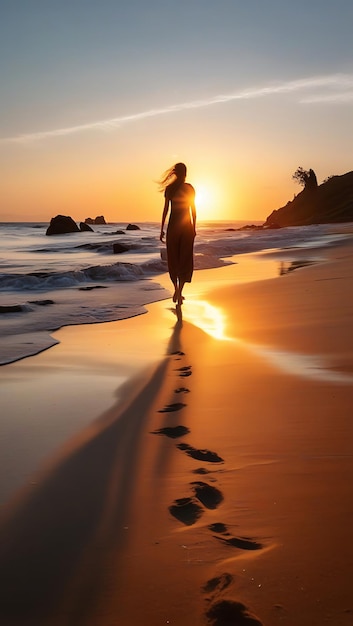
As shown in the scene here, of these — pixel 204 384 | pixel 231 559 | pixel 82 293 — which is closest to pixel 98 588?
pixel 231 559

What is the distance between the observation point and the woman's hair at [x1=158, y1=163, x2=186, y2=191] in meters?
7.71

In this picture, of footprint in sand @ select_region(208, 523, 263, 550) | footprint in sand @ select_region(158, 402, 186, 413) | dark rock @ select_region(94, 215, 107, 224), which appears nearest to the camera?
footprint in sand @ select_region(208, 523, 263, 550)

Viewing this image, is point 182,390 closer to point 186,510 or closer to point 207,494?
point 207,494

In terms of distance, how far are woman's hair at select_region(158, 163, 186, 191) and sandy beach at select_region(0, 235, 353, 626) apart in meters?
3.43

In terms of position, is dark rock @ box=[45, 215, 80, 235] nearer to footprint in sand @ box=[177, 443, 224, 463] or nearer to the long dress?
the long dress

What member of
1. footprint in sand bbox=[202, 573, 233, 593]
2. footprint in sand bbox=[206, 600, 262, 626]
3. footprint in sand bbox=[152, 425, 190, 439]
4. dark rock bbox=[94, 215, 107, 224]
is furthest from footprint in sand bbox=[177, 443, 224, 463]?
dark rock bbox=[94, 215, 107, 224]

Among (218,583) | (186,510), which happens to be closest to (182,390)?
(186,510)

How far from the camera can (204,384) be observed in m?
4.04

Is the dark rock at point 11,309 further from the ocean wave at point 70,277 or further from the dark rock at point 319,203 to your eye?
the dark rock at point 319,203

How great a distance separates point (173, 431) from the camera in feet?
10.2

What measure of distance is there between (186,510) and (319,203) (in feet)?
274

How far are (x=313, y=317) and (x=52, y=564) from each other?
16.3 ft

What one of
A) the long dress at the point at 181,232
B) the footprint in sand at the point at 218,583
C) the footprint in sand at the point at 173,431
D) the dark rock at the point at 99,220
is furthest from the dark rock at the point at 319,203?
the footprint in sand at the point at 218,583

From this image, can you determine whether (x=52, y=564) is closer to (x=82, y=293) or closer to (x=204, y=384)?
(x=204, y=384)
